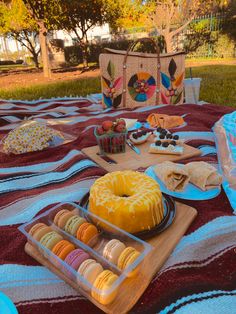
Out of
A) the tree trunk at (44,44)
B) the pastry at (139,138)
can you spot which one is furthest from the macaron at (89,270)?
the tree trunk at (44,44)

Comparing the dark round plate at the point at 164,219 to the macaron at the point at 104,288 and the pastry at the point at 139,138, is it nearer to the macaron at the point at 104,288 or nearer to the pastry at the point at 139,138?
the macaron at the point at 104,288

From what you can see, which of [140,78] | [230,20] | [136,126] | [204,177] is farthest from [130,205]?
[230,20]

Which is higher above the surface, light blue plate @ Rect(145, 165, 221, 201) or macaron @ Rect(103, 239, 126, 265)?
macaron @ Rect(103, 239, 126, 265)

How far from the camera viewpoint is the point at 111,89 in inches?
123

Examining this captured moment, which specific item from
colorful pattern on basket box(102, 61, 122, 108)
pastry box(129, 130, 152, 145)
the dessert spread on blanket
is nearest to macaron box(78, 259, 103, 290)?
the dessert spread on blanket

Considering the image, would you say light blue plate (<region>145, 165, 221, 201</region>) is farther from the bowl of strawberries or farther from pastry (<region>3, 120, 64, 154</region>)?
pastry (<region>3, 120, 64, 154</region>)

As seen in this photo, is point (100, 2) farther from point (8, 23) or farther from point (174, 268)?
point (174, 268)

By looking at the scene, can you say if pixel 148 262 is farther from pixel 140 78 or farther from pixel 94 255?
pixel 140 78

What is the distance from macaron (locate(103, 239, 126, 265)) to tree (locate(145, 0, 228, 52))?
1100 centimetres

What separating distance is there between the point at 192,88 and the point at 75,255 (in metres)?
2.90

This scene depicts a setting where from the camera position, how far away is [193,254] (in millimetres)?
893

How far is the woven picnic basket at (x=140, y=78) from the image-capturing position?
3025 millimetres

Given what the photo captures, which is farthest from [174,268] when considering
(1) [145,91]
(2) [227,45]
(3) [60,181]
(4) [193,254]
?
(2) [227,45]

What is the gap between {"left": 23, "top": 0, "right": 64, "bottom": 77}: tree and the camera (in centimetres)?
664
